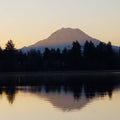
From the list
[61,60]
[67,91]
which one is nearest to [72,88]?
[67,91]

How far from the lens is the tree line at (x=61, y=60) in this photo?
12325cm

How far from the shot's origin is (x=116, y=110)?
2675 cm

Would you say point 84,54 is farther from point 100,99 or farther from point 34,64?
point 100,99

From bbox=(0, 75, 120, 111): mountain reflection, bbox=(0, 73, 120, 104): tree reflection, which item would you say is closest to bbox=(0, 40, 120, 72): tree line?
bbox=(0, 73, 120, 104): tree reflection

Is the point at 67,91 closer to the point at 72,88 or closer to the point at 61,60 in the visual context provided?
the point at 72,88

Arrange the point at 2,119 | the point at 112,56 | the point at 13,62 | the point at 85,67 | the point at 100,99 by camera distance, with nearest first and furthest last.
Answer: the point at 2,119
the point at 100,99
the point at 13,62
the point at 85,67
the point at 112,56

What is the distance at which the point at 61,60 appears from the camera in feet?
453

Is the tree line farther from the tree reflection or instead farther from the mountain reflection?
the mountain reflection

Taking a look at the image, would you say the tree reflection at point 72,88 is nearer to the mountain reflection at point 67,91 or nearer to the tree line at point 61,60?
the mountain reflection at point 67,91

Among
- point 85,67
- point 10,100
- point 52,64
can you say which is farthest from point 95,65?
point 10,100

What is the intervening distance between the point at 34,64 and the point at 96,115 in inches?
3940

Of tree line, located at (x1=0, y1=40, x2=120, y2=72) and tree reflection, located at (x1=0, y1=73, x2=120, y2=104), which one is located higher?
tree line, located at (x1=0, y1=40, x2=120, y2=72)

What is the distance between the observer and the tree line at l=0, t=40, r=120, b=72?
12325 centimetres

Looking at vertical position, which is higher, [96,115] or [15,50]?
[15,50]
